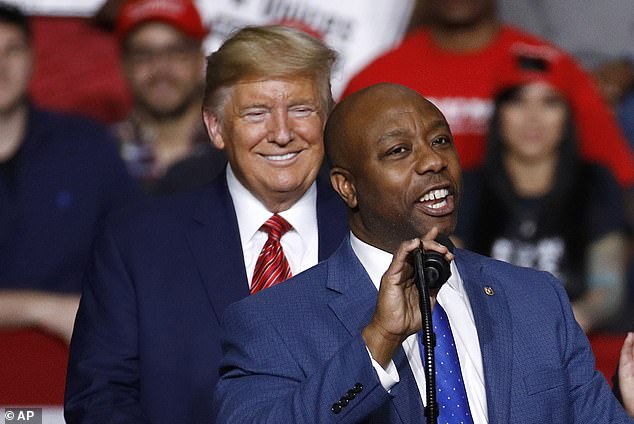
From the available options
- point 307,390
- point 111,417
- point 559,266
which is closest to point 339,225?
point 111,417

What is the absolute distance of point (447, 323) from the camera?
2062 mm

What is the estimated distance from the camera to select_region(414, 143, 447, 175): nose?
2.03 m

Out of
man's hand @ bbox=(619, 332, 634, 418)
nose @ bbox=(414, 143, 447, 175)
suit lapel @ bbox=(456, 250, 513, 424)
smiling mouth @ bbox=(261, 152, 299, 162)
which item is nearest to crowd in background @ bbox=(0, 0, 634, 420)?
smiling mouth @ bbox=(261, 152, 299, 162)

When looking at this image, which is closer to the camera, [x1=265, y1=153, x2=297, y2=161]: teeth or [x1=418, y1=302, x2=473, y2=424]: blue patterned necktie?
[x1=418, y1=302, x2=473, y2=424]: blue patterned necktie

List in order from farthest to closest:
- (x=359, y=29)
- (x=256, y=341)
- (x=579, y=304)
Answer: (x=359, y=29), (x=579, y=304), (x=256, y=341)

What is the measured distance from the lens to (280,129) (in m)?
2.64

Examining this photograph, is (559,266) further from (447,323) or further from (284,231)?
(447,323)

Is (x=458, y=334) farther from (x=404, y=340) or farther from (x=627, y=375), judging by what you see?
(x=627, y=375)

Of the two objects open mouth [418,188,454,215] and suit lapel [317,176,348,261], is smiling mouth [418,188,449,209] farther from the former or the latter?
suit lapel [317,176,348,261]

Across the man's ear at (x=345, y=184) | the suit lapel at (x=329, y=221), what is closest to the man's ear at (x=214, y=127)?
the suit lapel at (x=329, y=221)

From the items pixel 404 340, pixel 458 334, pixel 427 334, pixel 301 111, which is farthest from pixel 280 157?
pixel 427 334

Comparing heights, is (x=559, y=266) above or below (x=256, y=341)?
below

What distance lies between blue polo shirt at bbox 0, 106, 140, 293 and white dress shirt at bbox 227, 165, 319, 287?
1.61 metres

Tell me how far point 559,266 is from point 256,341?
2403 millimetres
